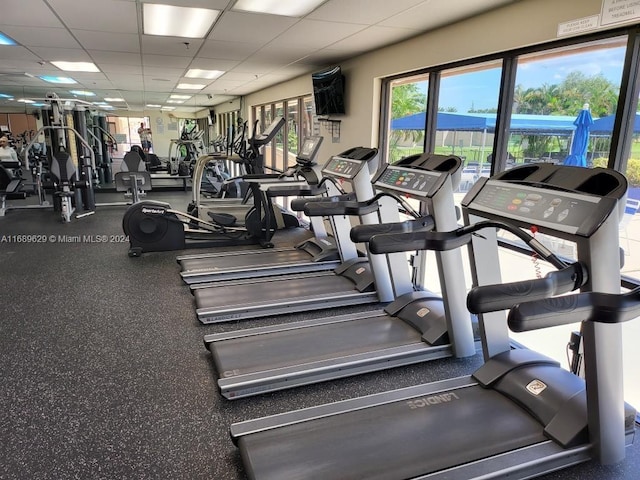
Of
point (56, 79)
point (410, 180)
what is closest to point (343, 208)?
point (410, 180)

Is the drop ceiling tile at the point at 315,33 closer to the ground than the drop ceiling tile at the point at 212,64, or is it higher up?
closer to the ground

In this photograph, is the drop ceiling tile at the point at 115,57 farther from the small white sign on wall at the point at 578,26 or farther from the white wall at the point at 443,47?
the small white sign on wall at the point at 578,26

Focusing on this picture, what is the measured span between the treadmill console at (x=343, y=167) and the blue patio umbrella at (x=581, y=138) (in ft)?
4.92

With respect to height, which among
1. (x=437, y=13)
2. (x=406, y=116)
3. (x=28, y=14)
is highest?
(x=28, y=14)

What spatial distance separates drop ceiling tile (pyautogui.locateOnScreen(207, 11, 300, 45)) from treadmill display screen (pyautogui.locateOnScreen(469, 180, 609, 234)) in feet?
8.50

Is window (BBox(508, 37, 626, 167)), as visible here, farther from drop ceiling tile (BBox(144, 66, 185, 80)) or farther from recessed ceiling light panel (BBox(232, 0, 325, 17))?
drop ceiling tile (BBox(144, 66, 185, 80))

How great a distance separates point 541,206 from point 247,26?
328cm

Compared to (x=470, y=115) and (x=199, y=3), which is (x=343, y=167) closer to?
(x=470, y=115)

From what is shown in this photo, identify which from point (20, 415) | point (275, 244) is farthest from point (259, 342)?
point (275, 244)

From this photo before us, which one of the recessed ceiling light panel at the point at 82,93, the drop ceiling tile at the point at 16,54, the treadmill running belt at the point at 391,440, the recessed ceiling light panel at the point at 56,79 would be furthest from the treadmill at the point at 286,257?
the recessed ceiling light panel at the point at 82,93

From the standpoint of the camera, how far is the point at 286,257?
4676 mm

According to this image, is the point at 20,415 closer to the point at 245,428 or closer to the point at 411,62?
the point at 245,428

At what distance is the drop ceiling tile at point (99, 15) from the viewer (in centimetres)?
339

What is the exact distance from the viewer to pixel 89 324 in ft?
10.3
